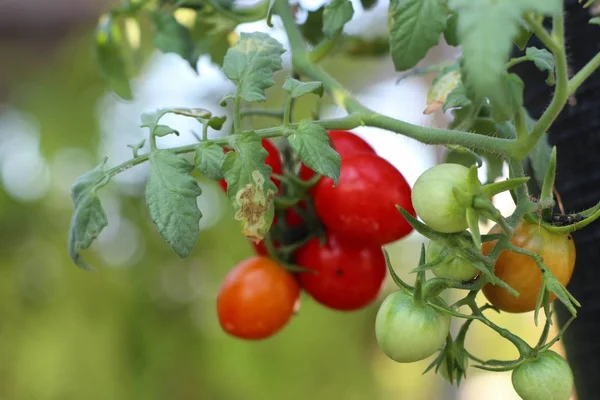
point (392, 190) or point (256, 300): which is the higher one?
point (392, 190)

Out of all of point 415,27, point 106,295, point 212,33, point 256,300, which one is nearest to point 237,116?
point 415,27

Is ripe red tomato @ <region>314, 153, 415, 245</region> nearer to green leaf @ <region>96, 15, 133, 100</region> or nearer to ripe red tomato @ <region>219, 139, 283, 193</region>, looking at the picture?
ripe red tomato @ <region>219, 139, 283, 193</region>

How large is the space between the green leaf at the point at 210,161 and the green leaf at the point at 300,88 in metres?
0.07

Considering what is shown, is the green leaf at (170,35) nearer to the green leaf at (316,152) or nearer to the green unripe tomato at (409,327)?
the green leaf at (316,152)

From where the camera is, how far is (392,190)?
2.16ft

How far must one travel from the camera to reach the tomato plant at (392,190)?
16.5 inches

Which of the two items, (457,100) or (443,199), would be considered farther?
(457,100)

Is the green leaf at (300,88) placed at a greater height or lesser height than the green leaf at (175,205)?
greater

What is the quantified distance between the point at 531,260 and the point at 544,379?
9 centimetres

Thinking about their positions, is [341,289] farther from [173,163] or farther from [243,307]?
[173,163]

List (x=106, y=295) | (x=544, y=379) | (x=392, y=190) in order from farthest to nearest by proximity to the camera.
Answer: (x=106, y=295)
(x=392, y=190)
(x=544, y=379)

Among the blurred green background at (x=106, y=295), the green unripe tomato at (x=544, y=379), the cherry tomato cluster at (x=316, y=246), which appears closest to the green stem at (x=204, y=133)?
the cherry tomato cluster at (x=316, y=246)

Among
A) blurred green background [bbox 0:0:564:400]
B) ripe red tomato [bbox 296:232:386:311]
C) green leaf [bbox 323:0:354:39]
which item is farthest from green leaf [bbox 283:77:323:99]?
blurred green background [bbox 0:0:564:400]

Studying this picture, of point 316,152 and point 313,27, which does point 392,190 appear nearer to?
point 316,152
